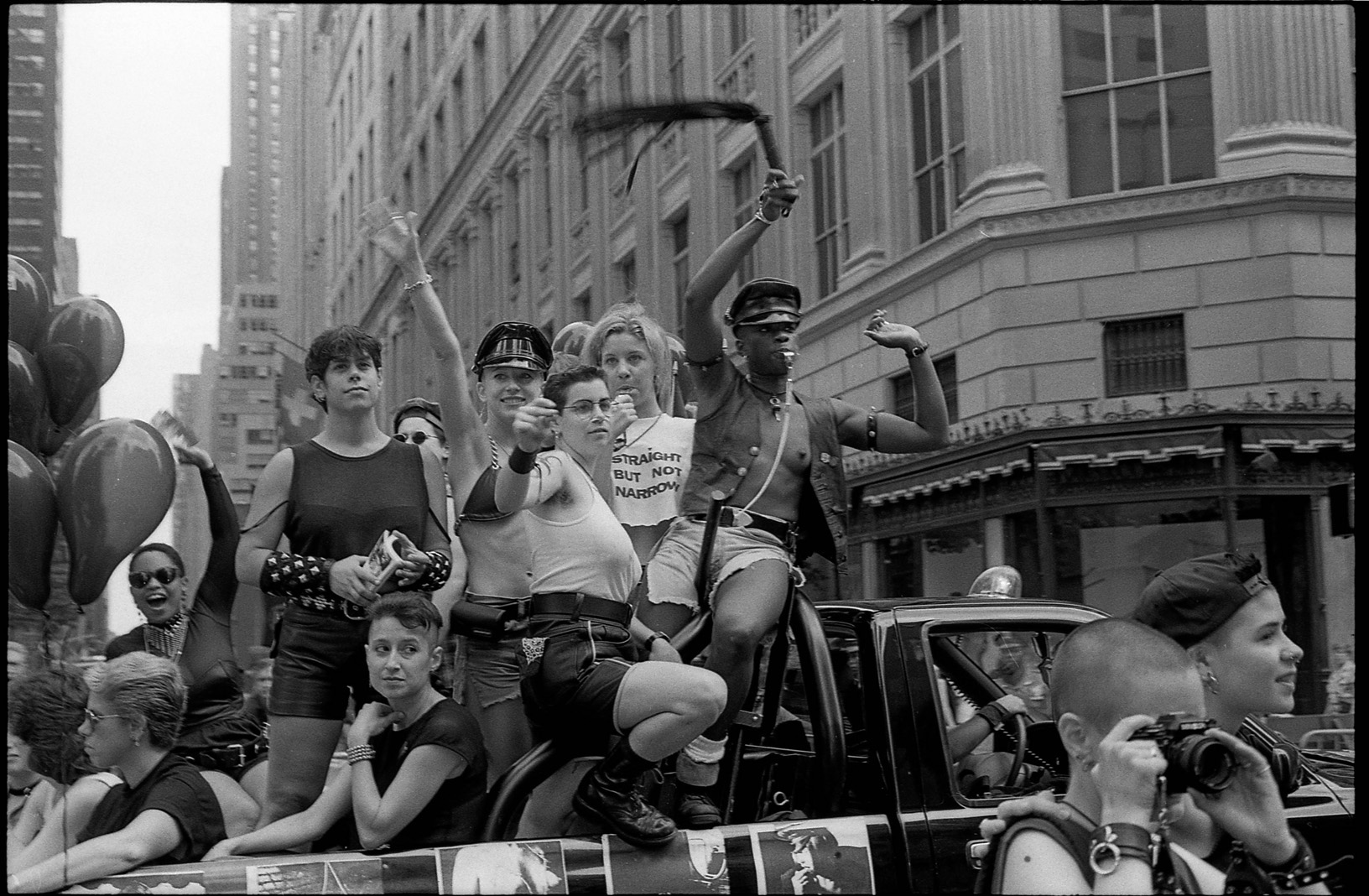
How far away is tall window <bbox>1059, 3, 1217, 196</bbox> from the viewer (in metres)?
6.01

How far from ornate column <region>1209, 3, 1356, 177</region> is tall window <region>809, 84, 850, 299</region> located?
6.99ft

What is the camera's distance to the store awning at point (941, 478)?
4625mm

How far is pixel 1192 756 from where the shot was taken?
2.14 m

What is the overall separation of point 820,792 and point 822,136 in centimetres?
208

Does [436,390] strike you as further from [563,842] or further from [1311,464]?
[1311,464]

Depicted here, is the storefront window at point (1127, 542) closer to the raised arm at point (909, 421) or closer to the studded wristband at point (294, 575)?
the raised arm at point (909, 421)

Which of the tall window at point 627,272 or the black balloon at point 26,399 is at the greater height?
the tall window at point 627,272

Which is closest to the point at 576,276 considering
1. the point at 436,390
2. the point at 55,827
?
the point at 436,390

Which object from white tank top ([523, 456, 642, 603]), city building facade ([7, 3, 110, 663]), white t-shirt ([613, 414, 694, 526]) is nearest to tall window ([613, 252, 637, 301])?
white t-shirt ([613, 414, 694, 526])

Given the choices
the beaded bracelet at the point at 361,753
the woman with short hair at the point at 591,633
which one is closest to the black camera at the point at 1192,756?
the woman with short hair at the point at 591,633

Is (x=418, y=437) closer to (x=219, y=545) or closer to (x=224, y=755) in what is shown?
(x=219, y=545)

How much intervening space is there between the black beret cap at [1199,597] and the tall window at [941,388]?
1324 mm

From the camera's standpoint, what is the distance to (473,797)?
3.09 m

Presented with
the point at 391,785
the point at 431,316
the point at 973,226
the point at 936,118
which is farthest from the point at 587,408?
the point at 973,226
